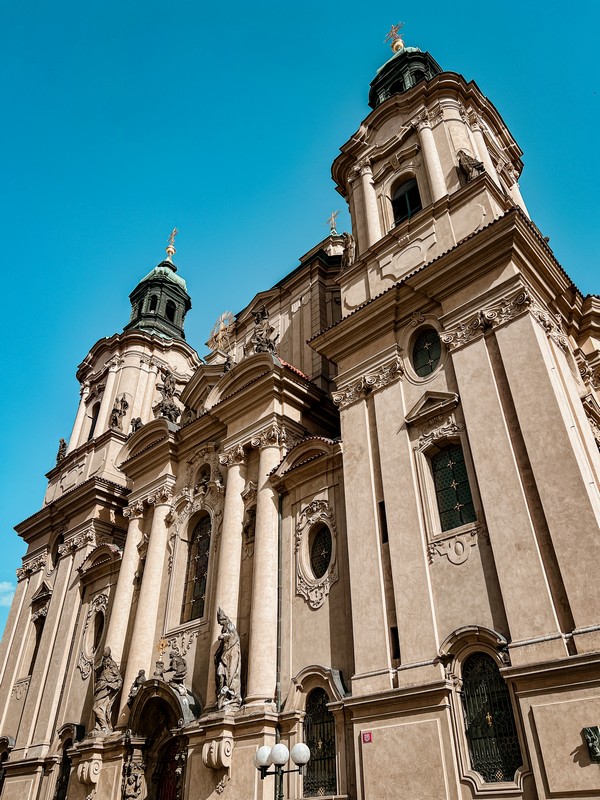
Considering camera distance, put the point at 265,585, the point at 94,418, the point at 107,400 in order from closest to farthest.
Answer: the point at 265,585 → the point at 107,400 → the point at 94,418

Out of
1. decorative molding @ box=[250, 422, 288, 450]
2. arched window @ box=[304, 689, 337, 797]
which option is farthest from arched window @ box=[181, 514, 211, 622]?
arched window @ box=[304, 689, 337, 797]

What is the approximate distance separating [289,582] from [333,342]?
257 inches

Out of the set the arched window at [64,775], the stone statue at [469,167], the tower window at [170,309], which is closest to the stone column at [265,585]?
the stone statue at [469,167]

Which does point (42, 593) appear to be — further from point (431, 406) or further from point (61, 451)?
point (431, 406)

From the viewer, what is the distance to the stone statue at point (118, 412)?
29.6 m

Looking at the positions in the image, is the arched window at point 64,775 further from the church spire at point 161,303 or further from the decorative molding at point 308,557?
the church spire at point 161,303

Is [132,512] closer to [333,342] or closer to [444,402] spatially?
[333,342]

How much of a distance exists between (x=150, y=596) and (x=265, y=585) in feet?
18.6

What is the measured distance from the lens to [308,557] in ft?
55.2

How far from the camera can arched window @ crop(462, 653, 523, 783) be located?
1079 centimetres

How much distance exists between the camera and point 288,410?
784 inches

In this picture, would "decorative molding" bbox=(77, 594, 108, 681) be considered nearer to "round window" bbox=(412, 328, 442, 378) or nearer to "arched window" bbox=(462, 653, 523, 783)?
"round window" bbox=(412, 328, 442, 378)

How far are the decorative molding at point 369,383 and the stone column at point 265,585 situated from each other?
106 inches

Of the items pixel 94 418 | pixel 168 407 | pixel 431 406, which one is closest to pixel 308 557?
pixel 431 406
